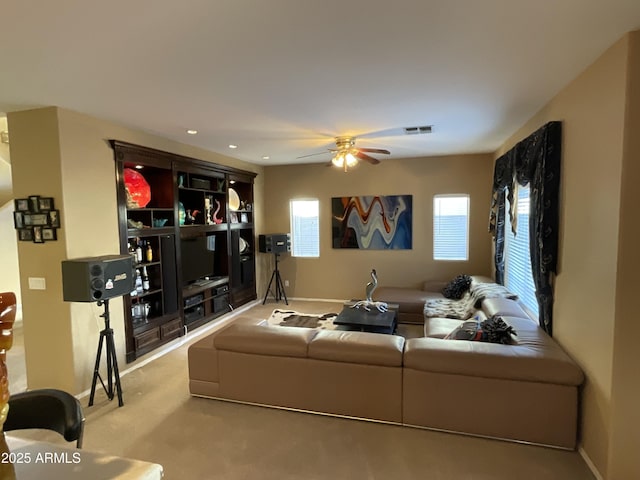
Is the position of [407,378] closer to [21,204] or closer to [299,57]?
[299,57]

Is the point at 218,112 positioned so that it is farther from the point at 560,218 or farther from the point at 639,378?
the point at 639,378

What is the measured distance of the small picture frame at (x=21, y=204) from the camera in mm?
3277

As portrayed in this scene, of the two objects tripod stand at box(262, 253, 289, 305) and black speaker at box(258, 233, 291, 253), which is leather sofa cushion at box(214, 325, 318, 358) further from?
tripod stand at box(262, 253, 289, 305)

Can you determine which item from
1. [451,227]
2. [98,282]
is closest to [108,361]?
[98,282]

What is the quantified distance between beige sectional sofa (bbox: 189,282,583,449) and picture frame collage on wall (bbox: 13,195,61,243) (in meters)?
1.72

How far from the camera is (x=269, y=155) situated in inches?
227

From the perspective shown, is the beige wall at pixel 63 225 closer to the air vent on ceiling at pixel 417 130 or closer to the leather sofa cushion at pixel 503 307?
the air vent on ceiling at pixel 417 130

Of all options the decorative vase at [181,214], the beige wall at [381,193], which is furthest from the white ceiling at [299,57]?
the beige wall at [381,193]

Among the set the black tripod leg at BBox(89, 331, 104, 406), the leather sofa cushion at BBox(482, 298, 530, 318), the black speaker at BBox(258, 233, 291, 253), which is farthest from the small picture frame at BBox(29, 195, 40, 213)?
the leather sofa cushion at BBox(482, 298, 530, 318)

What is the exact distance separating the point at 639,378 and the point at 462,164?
14.9ft

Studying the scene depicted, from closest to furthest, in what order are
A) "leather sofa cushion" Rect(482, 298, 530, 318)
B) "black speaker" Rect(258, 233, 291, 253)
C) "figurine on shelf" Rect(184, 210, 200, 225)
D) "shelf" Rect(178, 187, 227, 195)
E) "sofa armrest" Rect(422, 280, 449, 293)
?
"leather sofa cushion" Rect(482, 298, 530, 318) < "shelf" Rect(178, 187, 227, 195) < "figurine on shelf" Rect(184, 210, 200, 225) < "sofa armrest" Rect(422, 280, 449, 293) < "black speaker" Rect(258, 233, 291, 253)

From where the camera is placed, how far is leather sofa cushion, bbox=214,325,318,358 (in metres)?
2.93

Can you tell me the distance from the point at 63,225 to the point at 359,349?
2868mm

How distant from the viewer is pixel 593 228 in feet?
7.68
